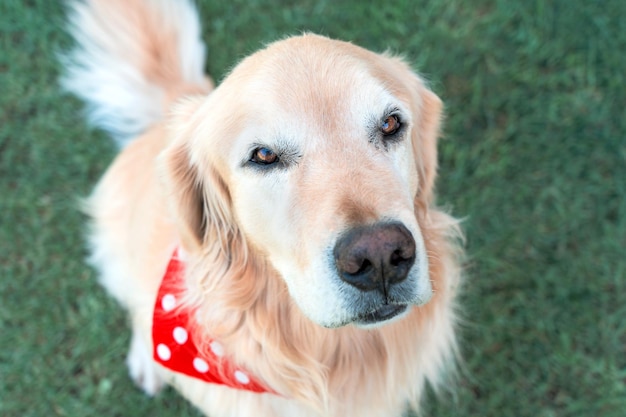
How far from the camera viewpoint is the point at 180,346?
298 cm

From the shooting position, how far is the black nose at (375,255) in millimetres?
2041

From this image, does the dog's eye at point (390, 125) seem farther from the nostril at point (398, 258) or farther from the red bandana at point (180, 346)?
the red bandana at point (180, 346)

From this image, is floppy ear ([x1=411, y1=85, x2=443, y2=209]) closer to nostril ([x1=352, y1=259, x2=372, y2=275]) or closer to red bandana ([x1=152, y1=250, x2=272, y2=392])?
nostril ([x1=352, y1=259, x2=372, y2=275])

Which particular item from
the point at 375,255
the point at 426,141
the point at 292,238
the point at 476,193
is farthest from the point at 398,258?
the point at 476,193

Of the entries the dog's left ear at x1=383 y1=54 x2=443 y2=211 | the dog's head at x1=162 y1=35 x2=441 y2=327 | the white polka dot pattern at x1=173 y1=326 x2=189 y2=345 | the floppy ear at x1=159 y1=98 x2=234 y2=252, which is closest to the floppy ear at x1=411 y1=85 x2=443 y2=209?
the dog's left ear at x1=383 y1=54 x2=443 y2=211

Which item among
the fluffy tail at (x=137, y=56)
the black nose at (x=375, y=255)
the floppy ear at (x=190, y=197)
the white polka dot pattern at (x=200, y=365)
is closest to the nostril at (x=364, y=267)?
the black nose at (x=375, y=255)

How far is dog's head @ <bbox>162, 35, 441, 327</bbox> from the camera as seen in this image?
212cm

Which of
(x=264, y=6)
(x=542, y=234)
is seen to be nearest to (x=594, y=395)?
(x=542, y=234)

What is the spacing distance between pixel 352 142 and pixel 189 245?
958mm

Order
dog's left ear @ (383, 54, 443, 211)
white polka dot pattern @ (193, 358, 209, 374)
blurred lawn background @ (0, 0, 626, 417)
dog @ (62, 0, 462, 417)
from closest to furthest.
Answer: dog @ (62, 0, 462, 417)
dog's left ear @ (383, 54, 443, 211)
white polka dot pattern @ (193, 358, 209, 374)
blurred lawn background @ (0, 0, 626, 417)

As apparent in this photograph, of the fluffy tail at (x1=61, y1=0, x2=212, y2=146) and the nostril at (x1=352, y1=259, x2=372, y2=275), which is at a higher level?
the nostril at (x1=352, y1=259, x2=372, y2=275)

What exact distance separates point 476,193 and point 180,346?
248 centimetres

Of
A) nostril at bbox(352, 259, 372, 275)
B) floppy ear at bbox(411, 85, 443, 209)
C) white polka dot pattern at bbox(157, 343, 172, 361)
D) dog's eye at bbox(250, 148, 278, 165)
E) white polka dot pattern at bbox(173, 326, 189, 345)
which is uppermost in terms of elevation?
floppy ear at bbox(411, 85, 443, 209)

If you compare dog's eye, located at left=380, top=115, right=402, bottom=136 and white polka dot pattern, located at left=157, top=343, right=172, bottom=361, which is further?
white polka dot pattern, located at left=157, top=343, right=172, bottom=361
